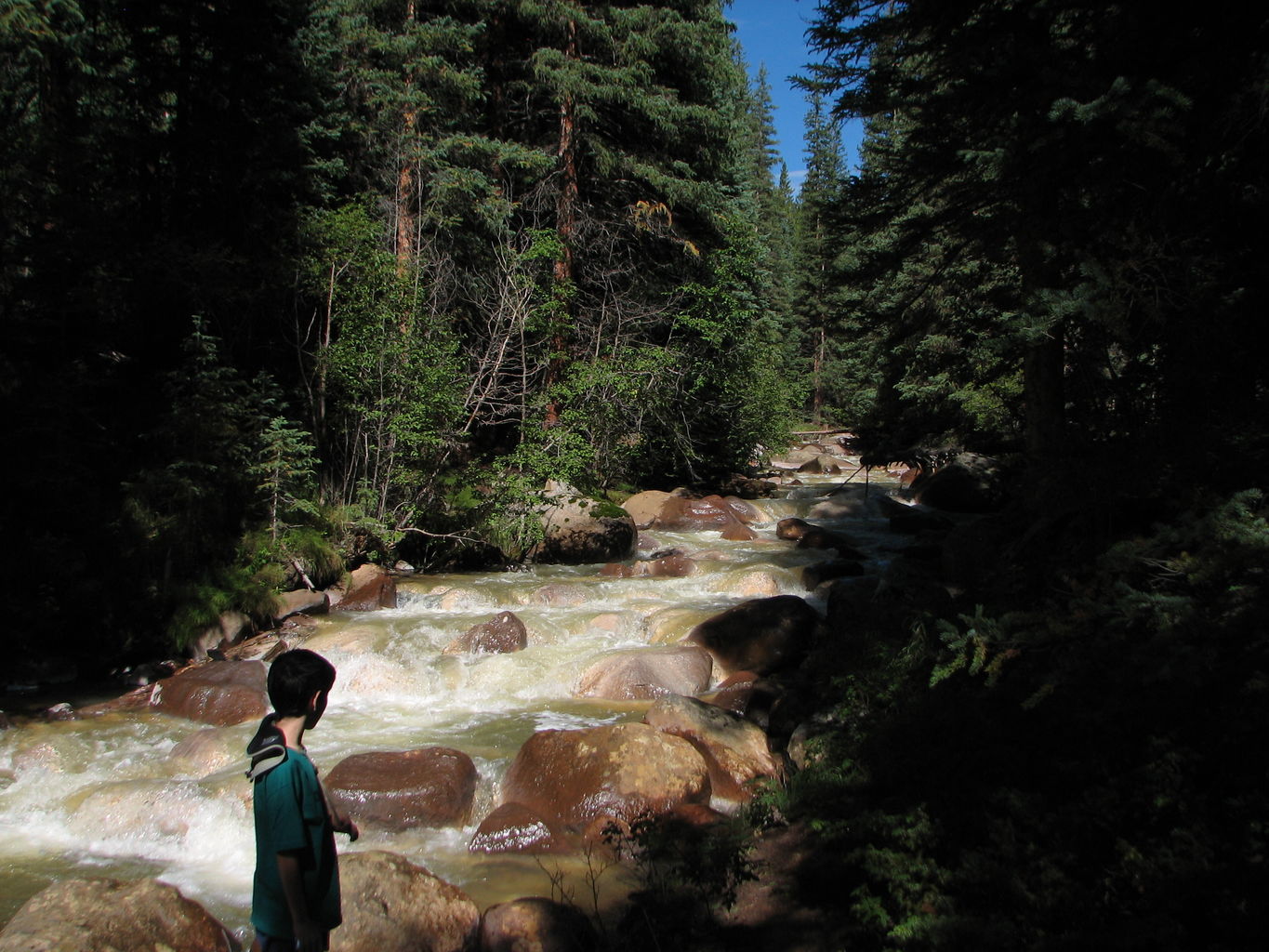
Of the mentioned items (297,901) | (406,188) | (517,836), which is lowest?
(517,836)

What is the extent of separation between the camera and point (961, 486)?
62.1 feet

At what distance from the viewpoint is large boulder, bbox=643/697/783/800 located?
21.3 feet

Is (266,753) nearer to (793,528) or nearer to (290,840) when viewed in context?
(290,840)

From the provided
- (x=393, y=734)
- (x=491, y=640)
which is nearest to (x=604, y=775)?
(x=393, y=734)

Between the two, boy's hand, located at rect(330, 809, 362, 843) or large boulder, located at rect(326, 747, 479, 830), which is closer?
boy's hand, located at rect(330, 809, 362, 843)

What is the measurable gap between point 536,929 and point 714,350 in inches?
583

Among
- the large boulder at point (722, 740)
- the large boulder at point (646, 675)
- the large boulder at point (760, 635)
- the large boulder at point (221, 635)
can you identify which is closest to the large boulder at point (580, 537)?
the large boulder at point (760, 635)

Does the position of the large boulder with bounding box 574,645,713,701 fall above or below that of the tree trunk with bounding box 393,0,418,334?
below

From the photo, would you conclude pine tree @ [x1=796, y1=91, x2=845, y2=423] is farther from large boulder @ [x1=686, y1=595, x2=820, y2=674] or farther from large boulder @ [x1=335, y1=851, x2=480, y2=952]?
large boulder @ [x1=335, y1=851, x2=480, y2=952]

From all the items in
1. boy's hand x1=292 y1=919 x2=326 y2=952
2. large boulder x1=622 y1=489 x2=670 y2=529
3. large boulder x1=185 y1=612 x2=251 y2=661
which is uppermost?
boy's hand x1=292 y1=919 x2=326 y2=952

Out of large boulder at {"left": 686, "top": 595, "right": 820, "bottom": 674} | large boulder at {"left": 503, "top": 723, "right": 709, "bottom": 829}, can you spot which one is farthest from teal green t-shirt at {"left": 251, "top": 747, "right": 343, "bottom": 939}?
large boulder at {"left": 686, "top": 595, "right": 820, "bottom": 674}

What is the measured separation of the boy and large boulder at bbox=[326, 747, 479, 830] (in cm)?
312

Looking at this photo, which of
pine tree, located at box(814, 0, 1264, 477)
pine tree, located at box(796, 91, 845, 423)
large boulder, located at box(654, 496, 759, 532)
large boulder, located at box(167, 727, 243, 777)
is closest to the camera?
pine tree, located at box(814, 0, 1264, 477)

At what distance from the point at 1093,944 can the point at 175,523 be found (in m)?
9.15
